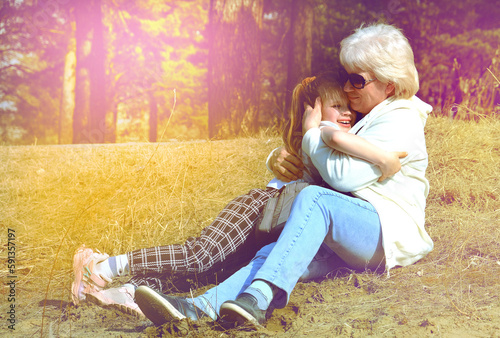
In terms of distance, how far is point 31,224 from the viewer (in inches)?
146

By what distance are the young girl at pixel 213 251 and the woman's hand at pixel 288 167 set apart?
39 mm

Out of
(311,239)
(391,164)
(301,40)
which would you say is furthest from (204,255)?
(301,40)

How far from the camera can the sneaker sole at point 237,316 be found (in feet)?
5.67

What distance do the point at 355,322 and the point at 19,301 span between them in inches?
78.7

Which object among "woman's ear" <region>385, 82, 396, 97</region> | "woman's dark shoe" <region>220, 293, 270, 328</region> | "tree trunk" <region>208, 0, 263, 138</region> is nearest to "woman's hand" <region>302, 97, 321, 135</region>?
"woman's ear" <region>385, 82, 396, 97</region>

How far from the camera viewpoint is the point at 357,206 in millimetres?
2062

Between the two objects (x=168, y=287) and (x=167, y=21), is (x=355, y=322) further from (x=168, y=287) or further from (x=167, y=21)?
(x=167, y=21)

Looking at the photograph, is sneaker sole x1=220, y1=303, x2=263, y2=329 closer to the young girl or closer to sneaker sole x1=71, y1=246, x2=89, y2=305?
the young girl

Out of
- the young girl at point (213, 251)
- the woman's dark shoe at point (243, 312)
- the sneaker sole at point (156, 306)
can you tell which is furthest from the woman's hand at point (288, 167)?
the sneaker sole at point (156, 306)

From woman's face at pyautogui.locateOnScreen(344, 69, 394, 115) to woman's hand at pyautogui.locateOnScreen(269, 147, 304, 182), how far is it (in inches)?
19.0

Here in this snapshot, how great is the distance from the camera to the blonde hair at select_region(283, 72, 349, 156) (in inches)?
95.6

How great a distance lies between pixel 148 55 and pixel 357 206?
26.0 ft

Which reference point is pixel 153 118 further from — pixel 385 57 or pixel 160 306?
pixel 160 306

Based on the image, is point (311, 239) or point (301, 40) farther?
point (301, 40)
